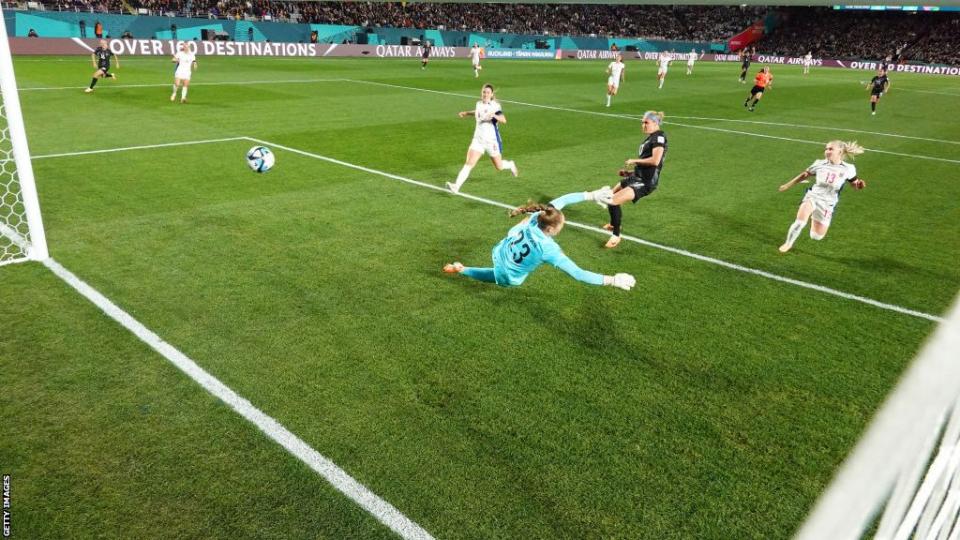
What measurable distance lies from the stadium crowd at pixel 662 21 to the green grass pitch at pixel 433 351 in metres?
38.4

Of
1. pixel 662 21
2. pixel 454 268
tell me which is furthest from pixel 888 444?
pixel 662 21

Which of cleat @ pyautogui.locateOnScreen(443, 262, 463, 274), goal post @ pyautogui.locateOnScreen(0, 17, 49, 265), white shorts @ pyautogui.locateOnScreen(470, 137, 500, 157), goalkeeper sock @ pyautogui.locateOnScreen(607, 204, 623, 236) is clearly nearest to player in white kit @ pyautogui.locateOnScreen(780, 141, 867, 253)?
goalkeeper sock @ pyautogui.locateOnScreen(607, 204, 623, 236)

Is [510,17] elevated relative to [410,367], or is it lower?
elevated

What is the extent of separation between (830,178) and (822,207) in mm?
458

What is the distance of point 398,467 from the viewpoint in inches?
171

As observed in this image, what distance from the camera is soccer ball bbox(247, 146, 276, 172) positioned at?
11.1 meters

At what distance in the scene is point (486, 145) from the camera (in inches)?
458

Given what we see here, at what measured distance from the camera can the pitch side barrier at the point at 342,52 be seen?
32.8 metres

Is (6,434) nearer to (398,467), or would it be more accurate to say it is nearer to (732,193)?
(398,467)

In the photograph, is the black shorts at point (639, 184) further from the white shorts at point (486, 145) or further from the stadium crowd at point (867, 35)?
the stadium crowd at point (867, 35)

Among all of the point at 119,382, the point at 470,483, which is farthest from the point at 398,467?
the point at 119,382

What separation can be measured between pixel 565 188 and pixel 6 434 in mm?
9903

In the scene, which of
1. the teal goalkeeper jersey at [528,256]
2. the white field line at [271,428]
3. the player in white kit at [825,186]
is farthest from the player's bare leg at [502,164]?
the white field line at [271,428]

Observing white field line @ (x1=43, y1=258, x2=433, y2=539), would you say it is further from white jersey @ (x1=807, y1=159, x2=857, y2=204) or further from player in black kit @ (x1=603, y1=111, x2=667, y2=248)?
white jersey @ (x1=807, y1=159, x2=857, y2=204)
